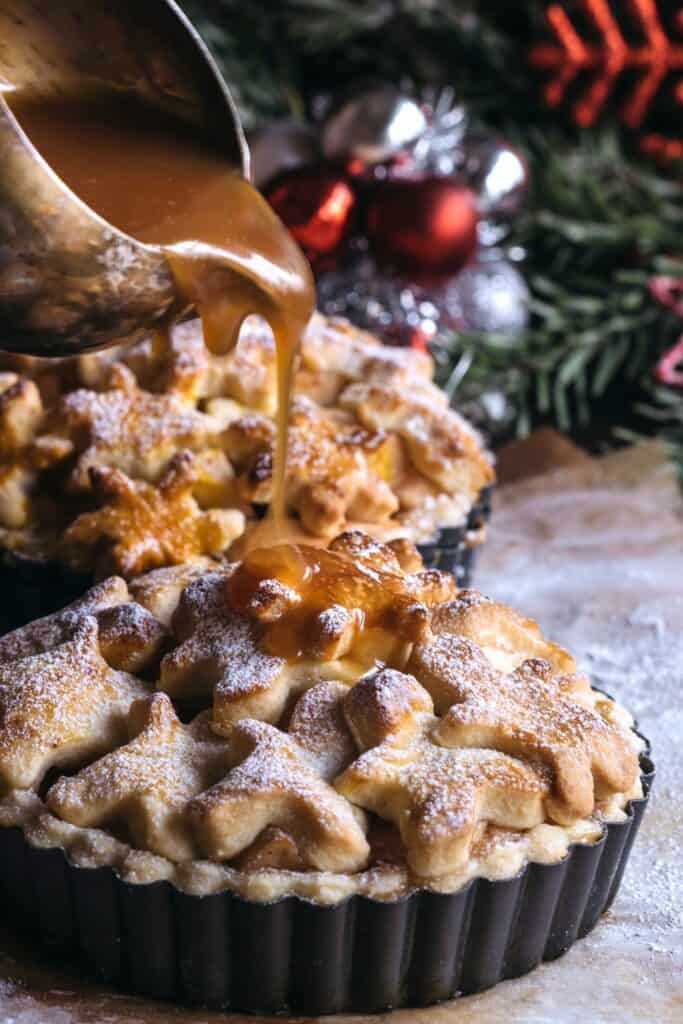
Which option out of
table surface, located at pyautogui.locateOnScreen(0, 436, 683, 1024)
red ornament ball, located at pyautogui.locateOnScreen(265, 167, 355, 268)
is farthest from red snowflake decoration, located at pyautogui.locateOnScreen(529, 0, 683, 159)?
table surface, located at pyautogui.locateOnScreen(0, 436, 683, 1024)

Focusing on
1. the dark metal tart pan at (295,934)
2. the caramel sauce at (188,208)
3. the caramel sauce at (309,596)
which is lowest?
the dark metal tart pan at (295,934)

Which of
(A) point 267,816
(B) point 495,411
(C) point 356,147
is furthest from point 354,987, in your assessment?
(C) point 356,147

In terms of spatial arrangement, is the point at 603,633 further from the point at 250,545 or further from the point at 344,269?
the point at 344,269

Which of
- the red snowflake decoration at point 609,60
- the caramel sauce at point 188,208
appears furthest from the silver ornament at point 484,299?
the caramel sauce at point 188,208

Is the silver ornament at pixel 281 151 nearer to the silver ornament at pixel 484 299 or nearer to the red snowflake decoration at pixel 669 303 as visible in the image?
the silver ornament at pixel 484 299

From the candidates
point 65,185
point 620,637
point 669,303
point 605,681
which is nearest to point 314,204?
point 669,303

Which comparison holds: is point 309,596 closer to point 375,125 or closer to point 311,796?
point 311,796
